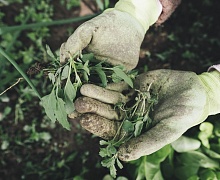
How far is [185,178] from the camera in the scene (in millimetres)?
1506

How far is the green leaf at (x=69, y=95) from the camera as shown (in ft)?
3.59

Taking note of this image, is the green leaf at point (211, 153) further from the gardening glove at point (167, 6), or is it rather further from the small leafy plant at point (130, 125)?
the gardening glove at point (167, 6)

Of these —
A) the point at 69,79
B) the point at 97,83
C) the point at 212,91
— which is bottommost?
the point at 212,91

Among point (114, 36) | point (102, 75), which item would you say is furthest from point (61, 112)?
point (114, 36)

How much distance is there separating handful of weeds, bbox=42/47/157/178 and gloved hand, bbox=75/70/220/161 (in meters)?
0.03

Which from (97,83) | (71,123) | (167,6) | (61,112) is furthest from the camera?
(71,123)

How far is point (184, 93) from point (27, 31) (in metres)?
1.05

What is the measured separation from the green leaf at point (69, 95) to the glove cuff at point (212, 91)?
439 mm

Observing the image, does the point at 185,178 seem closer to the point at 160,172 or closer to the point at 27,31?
the point at 160,172

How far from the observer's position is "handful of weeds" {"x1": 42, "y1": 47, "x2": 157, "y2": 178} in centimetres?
110

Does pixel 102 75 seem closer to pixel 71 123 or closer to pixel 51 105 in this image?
pixel 51 105

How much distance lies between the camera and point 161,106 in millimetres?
1251

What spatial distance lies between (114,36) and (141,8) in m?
0.20

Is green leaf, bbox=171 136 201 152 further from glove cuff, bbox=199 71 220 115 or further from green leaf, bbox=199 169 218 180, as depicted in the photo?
glove cuff, bbox=199 71 220 115
